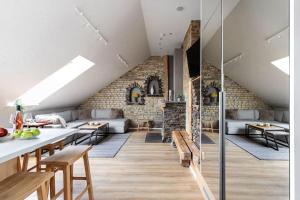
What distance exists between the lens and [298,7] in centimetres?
105

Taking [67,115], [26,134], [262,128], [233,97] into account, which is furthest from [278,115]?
[67,115]

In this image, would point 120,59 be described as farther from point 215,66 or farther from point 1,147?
point 1,147

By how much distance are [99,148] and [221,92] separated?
386 centimetres

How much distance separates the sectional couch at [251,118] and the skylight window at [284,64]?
21cm

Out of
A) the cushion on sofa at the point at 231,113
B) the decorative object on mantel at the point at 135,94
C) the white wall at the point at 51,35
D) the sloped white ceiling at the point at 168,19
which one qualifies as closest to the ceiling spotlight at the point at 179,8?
the sloped white ceiling at the point at 168,19

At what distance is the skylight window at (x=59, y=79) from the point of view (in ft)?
19.1

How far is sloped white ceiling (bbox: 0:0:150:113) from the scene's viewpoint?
8.91 ft

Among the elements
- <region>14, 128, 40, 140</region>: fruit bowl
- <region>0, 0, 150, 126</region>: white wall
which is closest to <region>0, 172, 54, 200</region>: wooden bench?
<region>14, 128, 40, 140</region>: fruit bowl

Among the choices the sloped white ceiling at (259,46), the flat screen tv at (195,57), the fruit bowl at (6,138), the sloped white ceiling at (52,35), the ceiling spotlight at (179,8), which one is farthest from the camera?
the ceiling spotlight at (179,8)

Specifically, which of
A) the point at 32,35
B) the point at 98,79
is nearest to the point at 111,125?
the point at 98,79

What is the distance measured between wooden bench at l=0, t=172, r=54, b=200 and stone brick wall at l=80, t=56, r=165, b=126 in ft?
23.8

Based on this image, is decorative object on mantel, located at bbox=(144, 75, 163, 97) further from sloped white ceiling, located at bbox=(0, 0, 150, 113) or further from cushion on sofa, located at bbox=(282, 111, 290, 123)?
cushion on sofa, located at bbox=(282, 111, 290, 123)

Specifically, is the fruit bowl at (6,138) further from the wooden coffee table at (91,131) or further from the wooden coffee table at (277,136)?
the wooden coffee table at (91,131)

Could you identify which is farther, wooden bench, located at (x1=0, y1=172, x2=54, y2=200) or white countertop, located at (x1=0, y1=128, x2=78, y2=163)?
white countertop, located at (x1=0, y1=128, x2=78, y2=163)
